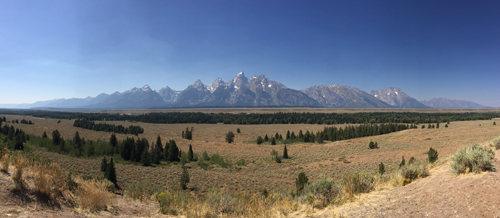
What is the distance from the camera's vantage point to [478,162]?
5945 mm

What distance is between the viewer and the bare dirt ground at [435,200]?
4.68m

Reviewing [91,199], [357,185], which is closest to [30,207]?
[91,199]

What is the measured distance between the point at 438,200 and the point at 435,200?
7 centimetres

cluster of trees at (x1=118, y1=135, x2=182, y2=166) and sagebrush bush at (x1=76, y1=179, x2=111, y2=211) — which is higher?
sagebrush bush at (x1=76, y1=179, x2=111, y2=211)

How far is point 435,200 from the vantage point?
5430 mm

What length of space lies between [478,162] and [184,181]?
54.4 ft

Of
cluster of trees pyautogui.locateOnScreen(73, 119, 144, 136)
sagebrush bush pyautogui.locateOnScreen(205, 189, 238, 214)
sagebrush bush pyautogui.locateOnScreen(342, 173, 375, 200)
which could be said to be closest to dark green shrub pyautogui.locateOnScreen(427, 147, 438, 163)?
sagebrush bush pyautogui.locateOnScreen(342, 173, 375, 200)

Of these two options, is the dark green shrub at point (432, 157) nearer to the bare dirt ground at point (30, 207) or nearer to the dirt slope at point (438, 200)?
the dirt slope at point (438, 200)

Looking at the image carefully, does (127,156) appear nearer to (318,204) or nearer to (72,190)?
(72,190)

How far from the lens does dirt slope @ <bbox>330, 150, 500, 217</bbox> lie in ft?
15.3

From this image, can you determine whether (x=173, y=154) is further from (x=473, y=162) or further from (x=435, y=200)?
(x=473, y=162)

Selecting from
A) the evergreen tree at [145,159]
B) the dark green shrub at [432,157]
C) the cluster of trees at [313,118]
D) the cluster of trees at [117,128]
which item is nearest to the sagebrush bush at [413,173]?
the dark green shrub at [432,157]

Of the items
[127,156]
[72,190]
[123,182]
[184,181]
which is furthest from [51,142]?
[72,190]

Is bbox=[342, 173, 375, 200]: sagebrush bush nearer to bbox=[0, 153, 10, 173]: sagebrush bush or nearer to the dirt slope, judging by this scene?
the dirt slope
